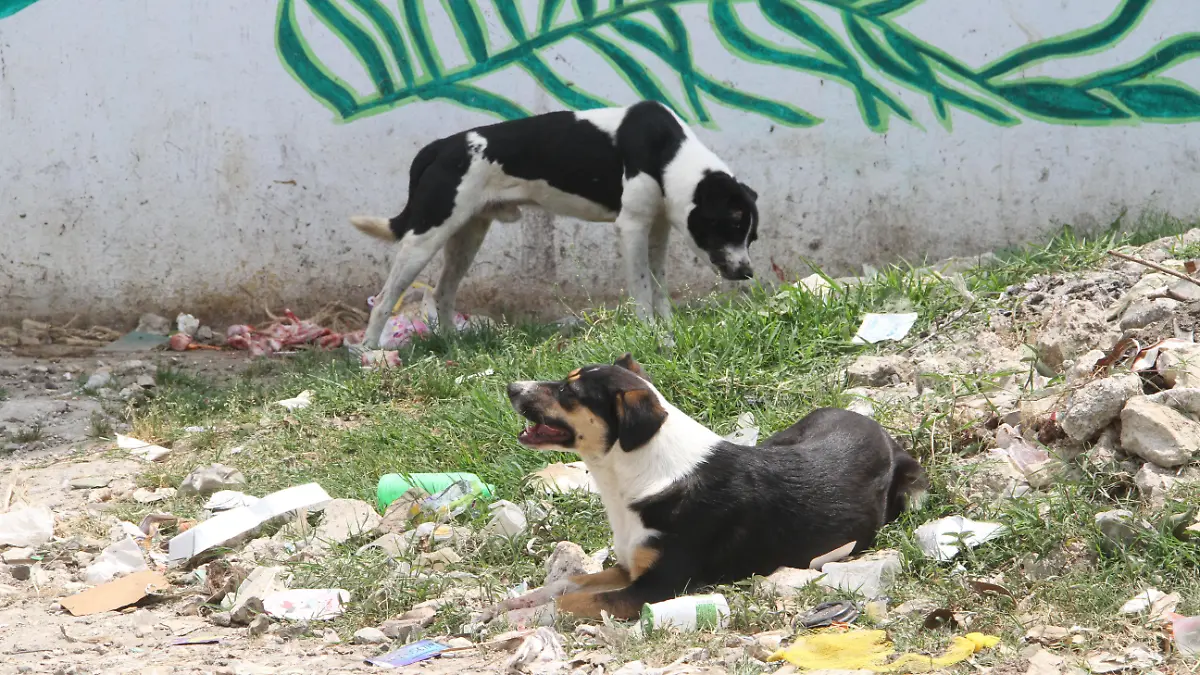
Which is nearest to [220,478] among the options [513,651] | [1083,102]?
[513,651]

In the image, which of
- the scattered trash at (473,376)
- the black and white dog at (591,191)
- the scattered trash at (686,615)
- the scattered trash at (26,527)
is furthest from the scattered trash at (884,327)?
the scattered trash at (26,527)

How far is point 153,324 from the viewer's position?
319 inches

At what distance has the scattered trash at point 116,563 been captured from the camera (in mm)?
4059

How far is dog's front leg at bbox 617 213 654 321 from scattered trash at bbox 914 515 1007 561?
121 inches

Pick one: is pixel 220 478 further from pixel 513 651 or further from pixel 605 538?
pixel 513 651

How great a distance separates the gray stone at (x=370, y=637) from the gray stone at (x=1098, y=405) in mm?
2153

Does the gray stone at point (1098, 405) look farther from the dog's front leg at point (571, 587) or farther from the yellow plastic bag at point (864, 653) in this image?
the dog's front leg at point (571, 587)

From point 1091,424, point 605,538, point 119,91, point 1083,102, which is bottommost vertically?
point 605,538

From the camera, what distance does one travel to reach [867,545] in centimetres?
384

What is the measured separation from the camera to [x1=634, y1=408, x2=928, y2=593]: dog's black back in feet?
11.5

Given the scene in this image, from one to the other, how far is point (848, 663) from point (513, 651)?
2.73 ft

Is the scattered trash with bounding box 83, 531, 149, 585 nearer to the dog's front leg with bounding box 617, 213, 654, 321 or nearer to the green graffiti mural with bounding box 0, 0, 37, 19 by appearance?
the dog's front leg with bounding box 617, 213, 654, 321

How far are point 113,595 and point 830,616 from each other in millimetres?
2124

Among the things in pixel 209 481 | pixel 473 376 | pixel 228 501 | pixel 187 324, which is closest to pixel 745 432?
pixel 473 376
